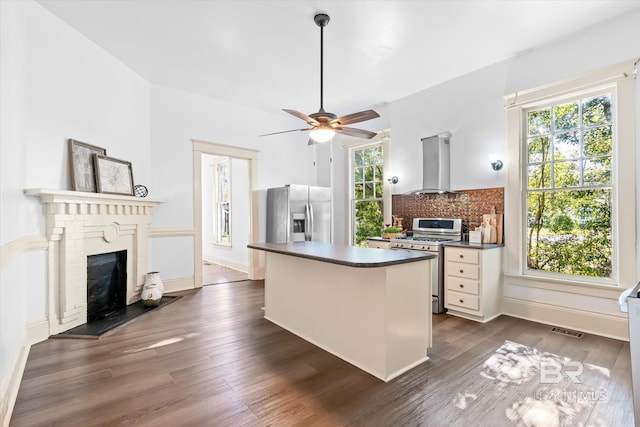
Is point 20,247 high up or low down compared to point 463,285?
up

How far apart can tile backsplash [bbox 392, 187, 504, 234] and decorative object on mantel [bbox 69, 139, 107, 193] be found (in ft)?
13.7

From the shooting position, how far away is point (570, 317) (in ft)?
10.6

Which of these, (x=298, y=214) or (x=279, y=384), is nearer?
(x=279, y=384)

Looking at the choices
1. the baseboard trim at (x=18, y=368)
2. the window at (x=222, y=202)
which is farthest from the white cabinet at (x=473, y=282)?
the window at (x=222, y=202)

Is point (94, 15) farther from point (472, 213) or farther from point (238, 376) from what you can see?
point (472, 213)

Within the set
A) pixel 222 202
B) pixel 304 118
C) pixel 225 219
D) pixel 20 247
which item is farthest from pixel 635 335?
pixel 222 202

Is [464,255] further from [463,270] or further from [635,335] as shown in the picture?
[635,335]

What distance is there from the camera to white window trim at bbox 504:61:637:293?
2895 millimetres

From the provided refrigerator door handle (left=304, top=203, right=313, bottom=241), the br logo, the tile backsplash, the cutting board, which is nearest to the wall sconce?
the tile backsplash

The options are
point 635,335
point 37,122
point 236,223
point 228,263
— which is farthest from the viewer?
point 228,263

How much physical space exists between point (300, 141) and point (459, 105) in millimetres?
3222

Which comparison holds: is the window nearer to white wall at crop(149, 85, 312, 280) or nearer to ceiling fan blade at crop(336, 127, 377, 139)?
white wall at crop(149, 85, 312, 280)

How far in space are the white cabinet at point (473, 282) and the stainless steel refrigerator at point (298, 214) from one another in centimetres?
251

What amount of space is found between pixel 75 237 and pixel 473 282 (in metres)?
4.40
